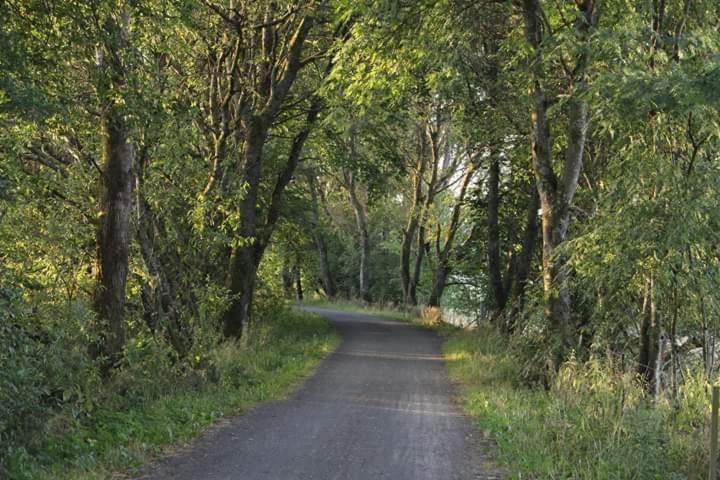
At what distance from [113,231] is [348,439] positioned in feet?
13.9

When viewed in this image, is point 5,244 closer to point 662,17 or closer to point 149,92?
point 149,92

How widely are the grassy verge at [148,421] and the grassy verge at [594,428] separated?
11.7 ft

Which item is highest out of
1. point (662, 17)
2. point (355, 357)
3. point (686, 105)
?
point (662, 17)

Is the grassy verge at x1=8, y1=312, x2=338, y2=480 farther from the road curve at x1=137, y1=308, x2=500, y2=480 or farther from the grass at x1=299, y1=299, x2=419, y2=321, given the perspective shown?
the grass at x1=299, y1=299, x2=419, y2=321

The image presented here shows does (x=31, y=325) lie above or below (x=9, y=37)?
below

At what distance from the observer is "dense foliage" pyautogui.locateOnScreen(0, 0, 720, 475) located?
8688 millimetres

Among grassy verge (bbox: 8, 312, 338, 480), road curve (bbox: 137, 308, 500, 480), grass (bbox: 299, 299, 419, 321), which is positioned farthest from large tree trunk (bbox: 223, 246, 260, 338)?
grass (bbox: 299, 299, 419, 321)

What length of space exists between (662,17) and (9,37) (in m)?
8.30

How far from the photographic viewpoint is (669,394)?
33.0 ft

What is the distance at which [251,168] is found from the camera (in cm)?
1800

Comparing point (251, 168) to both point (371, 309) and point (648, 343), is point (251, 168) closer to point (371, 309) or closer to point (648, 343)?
point (648, 343)

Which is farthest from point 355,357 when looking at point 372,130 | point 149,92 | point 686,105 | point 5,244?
point 686,105

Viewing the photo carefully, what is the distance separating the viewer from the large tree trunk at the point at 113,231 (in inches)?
411

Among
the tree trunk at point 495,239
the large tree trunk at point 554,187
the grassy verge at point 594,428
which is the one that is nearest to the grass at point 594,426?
the grassy verge at point 594,428
